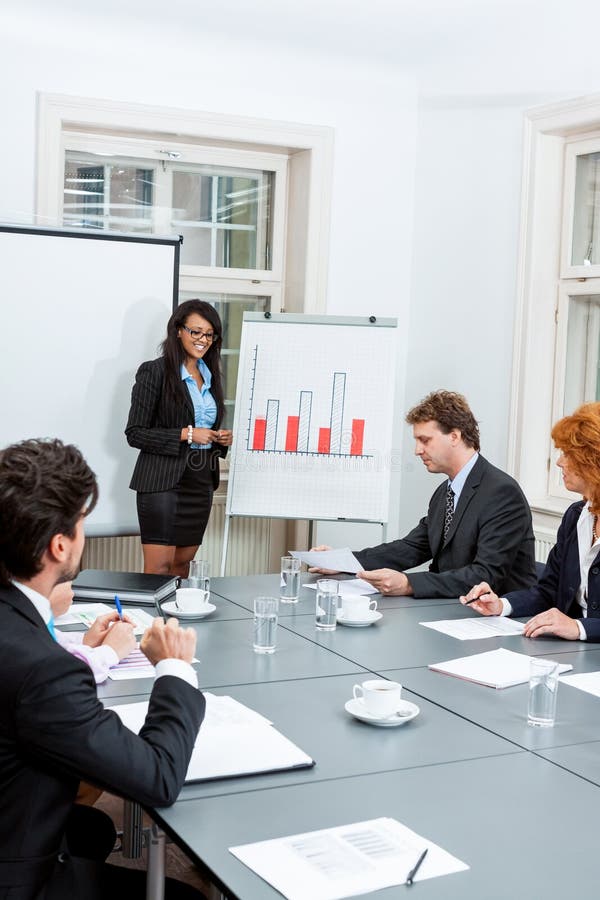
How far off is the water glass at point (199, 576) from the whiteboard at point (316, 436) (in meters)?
1.69

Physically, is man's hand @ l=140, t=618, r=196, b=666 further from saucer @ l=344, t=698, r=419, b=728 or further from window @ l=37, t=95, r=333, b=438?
window @ l=37, t=95, r=333, b=438

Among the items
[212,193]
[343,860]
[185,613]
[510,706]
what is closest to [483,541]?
[185,613]

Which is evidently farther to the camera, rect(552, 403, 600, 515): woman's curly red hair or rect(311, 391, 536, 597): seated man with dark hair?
rect(311, 391, 536, 597): seated man with dark hair

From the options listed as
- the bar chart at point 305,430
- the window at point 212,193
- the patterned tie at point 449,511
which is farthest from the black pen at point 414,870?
the window at point 212,193

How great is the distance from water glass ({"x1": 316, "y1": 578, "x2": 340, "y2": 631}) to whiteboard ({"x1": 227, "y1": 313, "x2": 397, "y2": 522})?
75.7 inches

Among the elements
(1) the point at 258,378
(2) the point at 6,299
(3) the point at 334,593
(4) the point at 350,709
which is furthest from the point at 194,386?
(4) the point at 350,709

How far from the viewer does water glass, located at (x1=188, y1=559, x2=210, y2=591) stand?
2.75 meters

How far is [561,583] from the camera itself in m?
2.82

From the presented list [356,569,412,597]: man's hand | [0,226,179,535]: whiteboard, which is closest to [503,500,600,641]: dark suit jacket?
[356,569,412,597]: man's hand

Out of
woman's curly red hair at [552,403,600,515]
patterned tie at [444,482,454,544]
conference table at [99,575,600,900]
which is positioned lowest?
conference table at [99,575,600,900]

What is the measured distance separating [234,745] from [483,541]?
1.59 metres

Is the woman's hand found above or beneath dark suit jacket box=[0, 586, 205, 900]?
above

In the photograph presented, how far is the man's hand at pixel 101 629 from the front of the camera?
219cm

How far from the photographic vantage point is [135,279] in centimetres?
441
